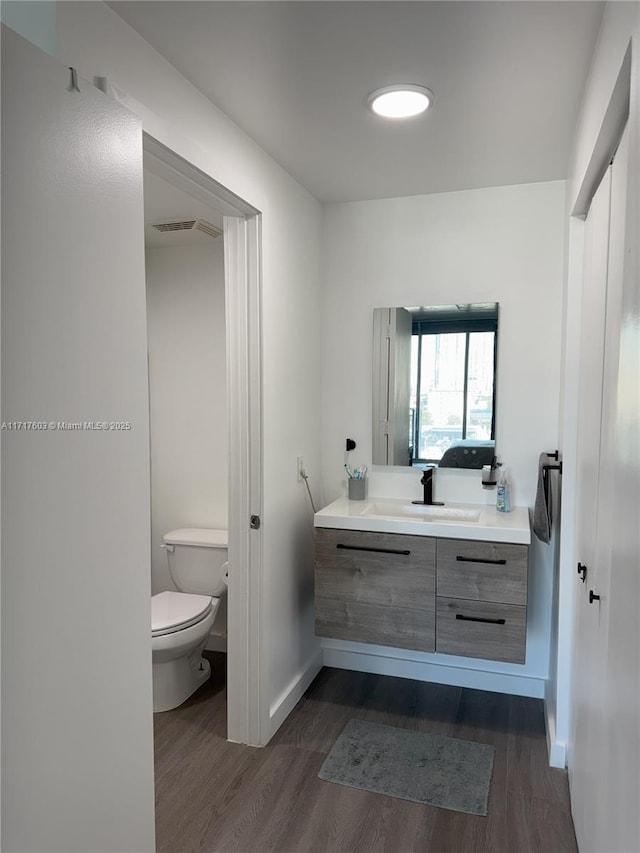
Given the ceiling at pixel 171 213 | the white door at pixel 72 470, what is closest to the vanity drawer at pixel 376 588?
the white door at pixel 72 470

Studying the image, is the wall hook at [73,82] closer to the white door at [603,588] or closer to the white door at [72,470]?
the white door at [72,470]

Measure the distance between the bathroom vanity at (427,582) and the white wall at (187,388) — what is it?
0.99m

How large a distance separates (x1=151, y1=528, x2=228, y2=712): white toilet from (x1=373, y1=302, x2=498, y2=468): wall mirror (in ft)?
3.36

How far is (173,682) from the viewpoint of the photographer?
8.89 feet

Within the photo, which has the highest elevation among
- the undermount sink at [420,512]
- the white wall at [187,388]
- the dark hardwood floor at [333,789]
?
the white wall at [187,388]

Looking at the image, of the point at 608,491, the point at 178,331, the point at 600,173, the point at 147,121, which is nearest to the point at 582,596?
the point at 608,491

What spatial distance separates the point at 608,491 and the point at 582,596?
0.63m

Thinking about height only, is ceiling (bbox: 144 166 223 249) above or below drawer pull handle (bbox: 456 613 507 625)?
above

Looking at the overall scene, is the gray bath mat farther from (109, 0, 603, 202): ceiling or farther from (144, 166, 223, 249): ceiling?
(109, 0, 603, 202): ceiling

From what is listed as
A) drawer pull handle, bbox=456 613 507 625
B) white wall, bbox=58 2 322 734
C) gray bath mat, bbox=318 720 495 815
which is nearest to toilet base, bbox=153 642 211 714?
white wall, bbox=58 2 322 734

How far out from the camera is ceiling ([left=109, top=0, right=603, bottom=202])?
1.48 meters

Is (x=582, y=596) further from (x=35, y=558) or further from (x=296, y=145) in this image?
(x=296, y=145)

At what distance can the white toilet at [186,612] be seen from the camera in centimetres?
265

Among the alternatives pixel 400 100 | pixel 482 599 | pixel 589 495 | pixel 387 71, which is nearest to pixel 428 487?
pixel 482 599
